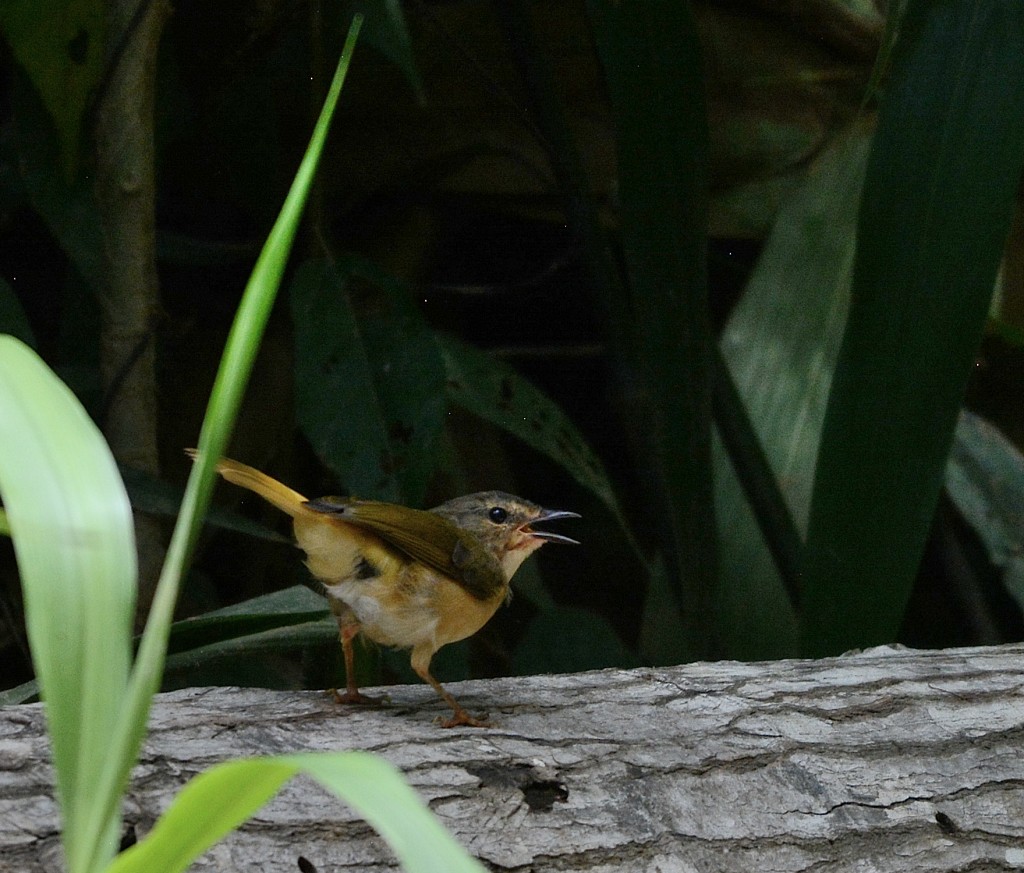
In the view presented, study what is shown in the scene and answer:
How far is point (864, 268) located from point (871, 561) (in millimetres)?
597

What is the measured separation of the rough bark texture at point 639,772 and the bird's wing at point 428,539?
0.18m

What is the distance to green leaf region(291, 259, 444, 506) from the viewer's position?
2.61 metres

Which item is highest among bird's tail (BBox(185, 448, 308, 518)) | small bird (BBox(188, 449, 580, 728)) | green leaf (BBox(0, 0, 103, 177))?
green leaf (BBox(0, 0, 103, 177))

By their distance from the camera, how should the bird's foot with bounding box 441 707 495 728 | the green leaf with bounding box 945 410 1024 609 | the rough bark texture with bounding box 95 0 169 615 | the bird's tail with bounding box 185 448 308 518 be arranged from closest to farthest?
the bird's tail with bounding box 185 448 308 518
the bird's foot with bounding box 441 707 495 728
the rough bark texture with bounding box 95 0 169 615
the green leaf with bounding box 945 410 1024 609

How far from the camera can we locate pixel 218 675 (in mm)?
2566

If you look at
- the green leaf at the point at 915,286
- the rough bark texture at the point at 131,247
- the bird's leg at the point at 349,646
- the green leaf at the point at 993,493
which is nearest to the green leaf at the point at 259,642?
the bird's leg at the point at 349,646

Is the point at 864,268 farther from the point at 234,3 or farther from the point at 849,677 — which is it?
the point at 234,3

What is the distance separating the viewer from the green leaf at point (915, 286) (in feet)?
7.78

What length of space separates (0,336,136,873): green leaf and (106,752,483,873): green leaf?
0.05 meters

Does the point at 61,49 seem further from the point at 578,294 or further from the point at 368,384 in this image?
the point at 578,294

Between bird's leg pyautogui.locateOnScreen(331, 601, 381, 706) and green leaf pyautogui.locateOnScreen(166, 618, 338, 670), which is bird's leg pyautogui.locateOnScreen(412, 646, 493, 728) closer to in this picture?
bird's leg pyautogui.locateOnScreen(331, 601, 381, 706)

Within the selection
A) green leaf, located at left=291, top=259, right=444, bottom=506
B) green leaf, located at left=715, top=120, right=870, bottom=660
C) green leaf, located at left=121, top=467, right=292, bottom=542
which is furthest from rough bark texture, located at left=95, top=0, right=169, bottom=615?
green leaf, located at left=715, top=120, right=870, bottom=660

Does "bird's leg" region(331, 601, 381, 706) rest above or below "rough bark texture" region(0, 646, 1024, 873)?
above

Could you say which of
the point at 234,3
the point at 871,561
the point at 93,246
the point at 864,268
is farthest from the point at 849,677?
the point at 234,3
